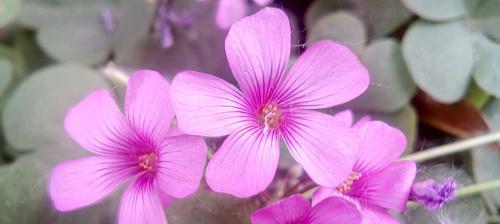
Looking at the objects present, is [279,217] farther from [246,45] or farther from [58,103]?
[58,103]

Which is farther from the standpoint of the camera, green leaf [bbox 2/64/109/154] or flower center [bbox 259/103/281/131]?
green leaf [bbox 2/64/109/154]

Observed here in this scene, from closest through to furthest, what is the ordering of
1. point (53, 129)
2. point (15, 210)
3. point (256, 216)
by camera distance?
point (256, 216), point (15, 210), point (53, 129)

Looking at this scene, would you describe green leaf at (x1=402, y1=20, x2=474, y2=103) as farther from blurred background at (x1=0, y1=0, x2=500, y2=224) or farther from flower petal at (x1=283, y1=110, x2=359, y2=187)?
flower petal at (x1=283, y1=110, x2=359, y2=187)

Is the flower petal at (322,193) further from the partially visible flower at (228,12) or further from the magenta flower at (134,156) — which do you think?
the partially visible flower at (228,12)

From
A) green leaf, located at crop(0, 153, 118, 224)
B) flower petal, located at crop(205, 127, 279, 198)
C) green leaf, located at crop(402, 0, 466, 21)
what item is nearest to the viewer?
flower petal, located at crop(205, 127, 279, 198)

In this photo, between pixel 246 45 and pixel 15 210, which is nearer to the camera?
pixel 246 45

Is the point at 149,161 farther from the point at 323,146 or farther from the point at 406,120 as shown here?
the point at 406,120

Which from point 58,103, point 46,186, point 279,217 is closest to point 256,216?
point 279,217

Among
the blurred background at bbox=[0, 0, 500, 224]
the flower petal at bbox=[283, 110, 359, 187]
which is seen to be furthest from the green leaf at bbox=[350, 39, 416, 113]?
the flower petal at bbox=[283, 110, 359, 187]
